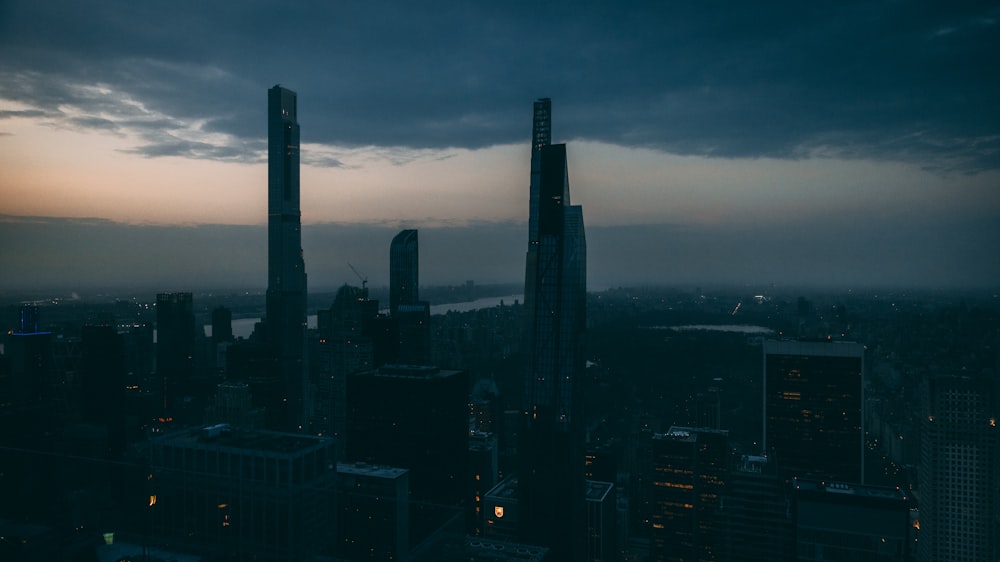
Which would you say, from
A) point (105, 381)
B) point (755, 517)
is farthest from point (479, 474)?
point (105, 381)

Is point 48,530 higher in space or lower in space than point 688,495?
higher

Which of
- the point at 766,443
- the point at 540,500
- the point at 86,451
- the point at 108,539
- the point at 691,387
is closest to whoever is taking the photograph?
the point at 108,539

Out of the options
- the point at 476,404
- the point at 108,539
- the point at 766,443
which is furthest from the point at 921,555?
the point at 108,539

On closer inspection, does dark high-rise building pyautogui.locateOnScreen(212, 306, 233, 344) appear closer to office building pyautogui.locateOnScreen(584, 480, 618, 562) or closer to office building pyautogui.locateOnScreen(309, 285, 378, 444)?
office building pyautogui.locateOnScreen(309, 285, 378, 444)

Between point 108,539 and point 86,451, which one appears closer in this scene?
point 108,539

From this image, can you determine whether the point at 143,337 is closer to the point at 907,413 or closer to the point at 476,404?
the point at 476,404

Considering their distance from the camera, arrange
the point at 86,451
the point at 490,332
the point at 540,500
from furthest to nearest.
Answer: the point at 490,332 → the point at 540,500 → the point at 86,451

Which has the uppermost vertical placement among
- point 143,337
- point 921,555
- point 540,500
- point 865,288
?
point 865,288
